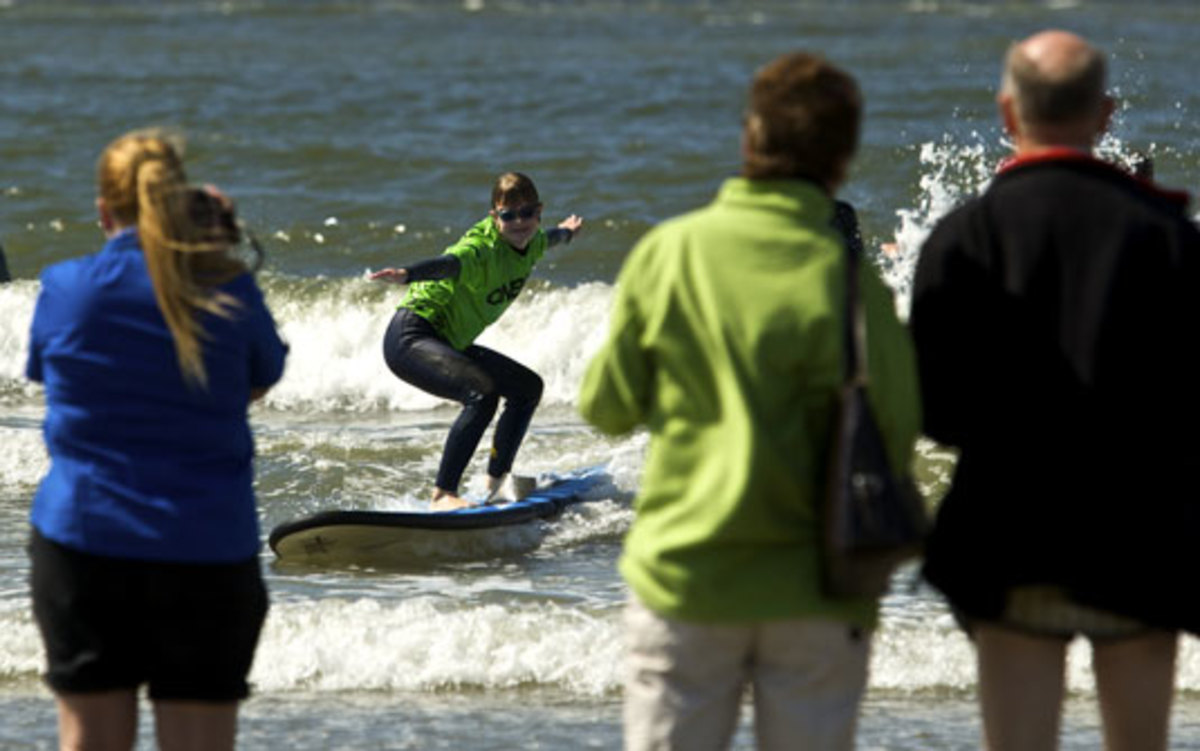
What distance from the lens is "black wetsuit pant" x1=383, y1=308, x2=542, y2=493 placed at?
32.3ft

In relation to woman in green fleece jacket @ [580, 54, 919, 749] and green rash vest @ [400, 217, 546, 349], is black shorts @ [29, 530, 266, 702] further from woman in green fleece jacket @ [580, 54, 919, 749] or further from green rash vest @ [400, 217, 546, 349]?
green rash vest @ [400, 217, 546, 349]

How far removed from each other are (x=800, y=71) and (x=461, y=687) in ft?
13.5

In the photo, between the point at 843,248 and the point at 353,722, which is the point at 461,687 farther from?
the point at 843,248

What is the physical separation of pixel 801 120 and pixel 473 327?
251 inches

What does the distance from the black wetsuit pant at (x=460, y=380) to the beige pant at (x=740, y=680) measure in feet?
20.0

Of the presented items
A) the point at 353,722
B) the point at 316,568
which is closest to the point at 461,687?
the point at 353,722

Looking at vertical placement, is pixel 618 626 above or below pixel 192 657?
below

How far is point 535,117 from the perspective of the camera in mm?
26062

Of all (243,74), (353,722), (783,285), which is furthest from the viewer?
(243,74)

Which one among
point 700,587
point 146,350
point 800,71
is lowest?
point 700,587

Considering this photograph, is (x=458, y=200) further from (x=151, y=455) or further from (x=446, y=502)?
(x=151, y=455)

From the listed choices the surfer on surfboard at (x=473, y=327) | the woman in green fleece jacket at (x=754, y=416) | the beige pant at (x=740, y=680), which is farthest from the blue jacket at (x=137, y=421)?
the surfer on surfboard at (x=473, y=327)

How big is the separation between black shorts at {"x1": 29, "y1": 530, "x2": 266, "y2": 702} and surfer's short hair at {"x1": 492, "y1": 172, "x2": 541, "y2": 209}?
5679mm

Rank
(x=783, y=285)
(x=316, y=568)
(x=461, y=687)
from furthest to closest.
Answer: (x=316, y=568)
(x=461, y=687)
(x=783, y=285)
